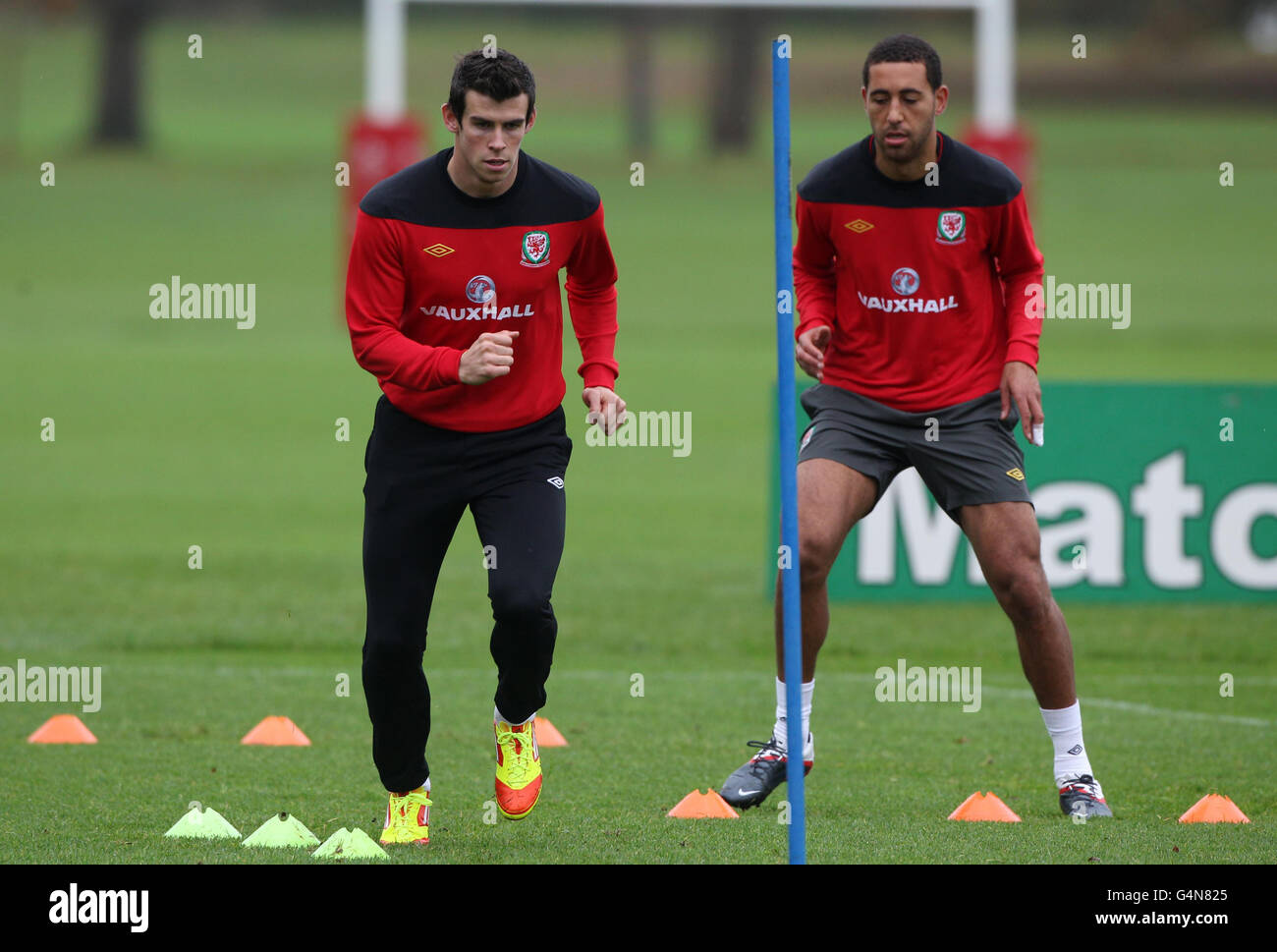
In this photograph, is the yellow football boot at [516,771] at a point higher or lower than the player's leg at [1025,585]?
lower

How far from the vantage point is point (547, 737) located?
8.48 metres

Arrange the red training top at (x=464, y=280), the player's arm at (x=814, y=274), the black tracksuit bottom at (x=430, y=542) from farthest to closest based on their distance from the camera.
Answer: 1. the player's arm at (x=814, y=274)
2. the black tracksuit bottom at (x=430, y=542)
3. the red training top at (x=464, y=280)

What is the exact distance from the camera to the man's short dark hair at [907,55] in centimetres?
700

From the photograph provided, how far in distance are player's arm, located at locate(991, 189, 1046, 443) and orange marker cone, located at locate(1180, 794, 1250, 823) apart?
4.55 feet

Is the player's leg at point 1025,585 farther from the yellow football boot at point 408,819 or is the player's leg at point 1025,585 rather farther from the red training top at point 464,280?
the yellow football boot at point 408,819

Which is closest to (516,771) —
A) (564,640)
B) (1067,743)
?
(1067,743)

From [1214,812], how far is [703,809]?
69.1 inches

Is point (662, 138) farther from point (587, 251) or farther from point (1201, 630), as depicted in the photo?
point (587, 251)

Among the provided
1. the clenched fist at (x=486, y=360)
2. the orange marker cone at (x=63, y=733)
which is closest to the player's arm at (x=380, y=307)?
the clenched fist at (x=486, y=360)

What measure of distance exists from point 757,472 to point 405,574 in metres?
13.6

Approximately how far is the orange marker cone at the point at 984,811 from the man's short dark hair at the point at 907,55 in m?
2.47

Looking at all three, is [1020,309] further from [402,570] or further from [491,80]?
[402,570]

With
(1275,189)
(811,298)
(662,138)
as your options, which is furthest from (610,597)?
(1275,189)
